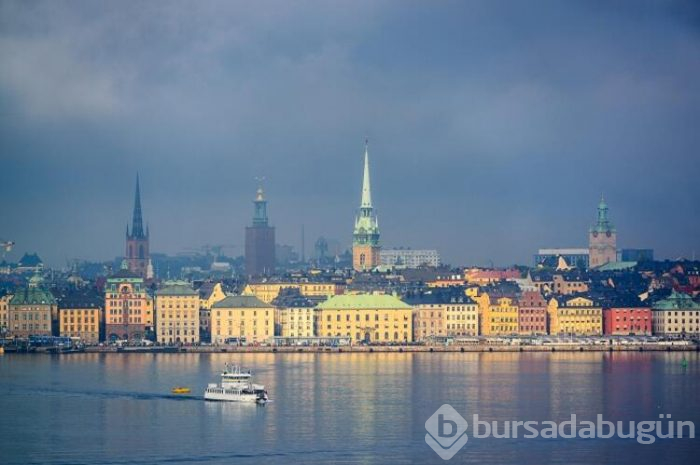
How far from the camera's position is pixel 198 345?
61.0m

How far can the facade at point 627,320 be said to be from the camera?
65.0 m

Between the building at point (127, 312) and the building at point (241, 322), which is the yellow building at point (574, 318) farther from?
the building at point (127, 312)

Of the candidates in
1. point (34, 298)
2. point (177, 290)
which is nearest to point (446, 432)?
point (177, 290)

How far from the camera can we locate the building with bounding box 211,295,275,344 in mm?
61969

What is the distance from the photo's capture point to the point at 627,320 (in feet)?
214

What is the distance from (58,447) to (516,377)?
15.1 metres

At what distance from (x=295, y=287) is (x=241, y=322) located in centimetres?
842

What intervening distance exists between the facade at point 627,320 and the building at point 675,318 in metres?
0.24

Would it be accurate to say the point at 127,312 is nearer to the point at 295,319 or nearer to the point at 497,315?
the point at 295,319

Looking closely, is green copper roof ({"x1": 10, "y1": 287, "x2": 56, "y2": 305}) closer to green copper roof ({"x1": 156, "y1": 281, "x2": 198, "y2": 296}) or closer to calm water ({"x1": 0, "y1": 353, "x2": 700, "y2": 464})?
green copper roof ({"x1": 156, "y1": 281, "x2": 198, "y2": 296})

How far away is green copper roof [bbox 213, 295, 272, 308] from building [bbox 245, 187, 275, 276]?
1718 inches

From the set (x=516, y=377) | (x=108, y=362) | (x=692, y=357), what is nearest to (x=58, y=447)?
(x=516, y=377)

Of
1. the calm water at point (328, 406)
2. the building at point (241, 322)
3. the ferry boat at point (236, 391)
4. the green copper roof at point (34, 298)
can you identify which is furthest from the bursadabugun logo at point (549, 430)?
the green copper roof at point (34, 298)

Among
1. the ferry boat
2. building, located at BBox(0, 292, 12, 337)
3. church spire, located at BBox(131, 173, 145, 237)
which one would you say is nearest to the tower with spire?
church spire, located at BBox(131, 173, 145, 237)
